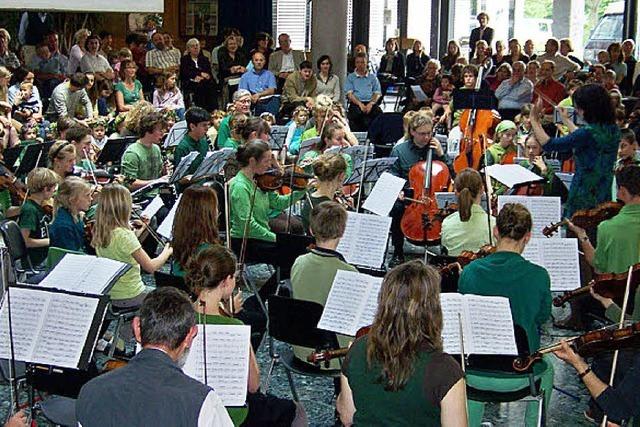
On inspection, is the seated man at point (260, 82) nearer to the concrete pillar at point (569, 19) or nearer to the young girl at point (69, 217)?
the young girl at point (69, 217)

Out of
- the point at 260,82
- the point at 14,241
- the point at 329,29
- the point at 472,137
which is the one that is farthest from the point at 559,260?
the point at 329,29

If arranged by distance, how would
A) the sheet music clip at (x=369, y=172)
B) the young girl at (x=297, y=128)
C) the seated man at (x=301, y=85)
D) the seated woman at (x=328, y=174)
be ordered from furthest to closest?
1. the seated man at (x=301, y=85)
2. the young girl at (x=297, y=128)
3. the sheet music clip at (x=369, y=172)
4. the seated woman at (x=328, y=174)

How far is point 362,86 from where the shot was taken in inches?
557

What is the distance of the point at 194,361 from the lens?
371 centimetres

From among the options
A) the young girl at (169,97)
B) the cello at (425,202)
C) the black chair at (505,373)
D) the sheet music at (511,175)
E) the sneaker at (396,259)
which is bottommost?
the sneaker at (396,259)

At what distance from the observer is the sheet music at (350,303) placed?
438cm

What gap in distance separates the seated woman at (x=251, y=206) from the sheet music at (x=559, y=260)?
2.12m

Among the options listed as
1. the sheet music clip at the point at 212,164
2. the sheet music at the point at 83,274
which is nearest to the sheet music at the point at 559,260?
the sheet music at the point at 83,274

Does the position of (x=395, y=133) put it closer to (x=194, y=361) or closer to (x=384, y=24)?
(x=194, y=361)

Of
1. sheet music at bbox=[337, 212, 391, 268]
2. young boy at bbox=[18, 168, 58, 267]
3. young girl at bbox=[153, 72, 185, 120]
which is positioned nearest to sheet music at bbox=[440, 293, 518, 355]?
sheet music at bbox=[337, 212, 391, 268]

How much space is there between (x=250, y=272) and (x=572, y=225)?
295cm

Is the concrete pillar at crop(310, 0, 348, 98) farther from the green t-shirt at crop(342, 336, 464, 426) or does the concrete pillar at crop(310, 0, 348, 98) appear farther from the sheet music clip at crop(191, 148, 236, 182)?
the green t-shirt at crop(342, 336, 464, 426)

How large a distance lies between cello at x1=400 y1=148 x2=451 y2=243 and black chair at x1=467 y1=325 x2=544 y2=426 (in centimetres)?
300

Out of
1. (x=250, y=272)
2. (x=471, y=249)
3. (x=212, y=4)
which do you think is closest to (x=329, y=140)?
(x=250, y=272)
